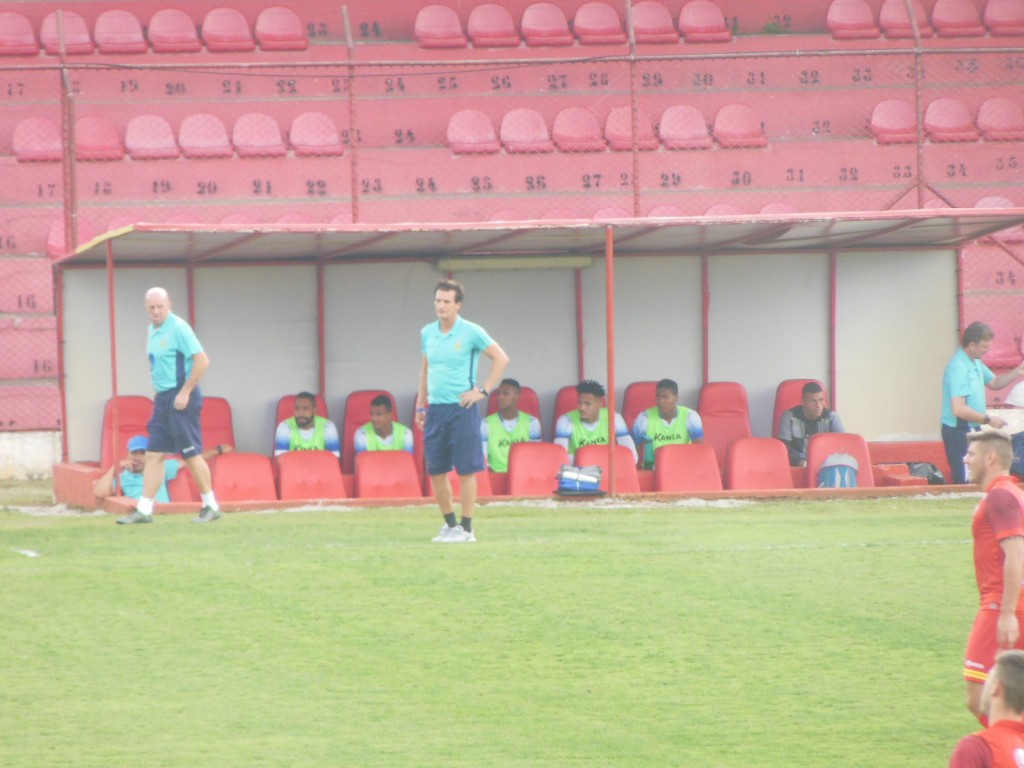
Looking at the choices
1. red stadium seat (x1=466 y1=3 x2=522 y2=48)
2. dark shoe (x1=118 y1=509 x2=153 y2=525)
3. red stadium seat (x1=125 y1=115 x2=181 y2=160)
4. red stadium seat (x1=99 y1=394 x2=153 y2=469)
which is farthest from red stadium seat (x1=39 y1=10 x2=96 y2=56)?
dark shoe (x1=118 y1=509 x2=153 y2=525)

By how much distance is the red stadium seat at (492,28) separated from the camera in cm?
2084

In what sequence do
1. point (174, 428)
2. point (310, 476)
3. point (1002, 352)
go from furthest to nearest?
1. point (1002, 352)
2. point (310, 476)
3. point (174, 428)

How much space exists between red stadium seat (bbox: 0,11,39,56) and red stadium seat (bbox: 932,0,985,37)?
40.5 ft

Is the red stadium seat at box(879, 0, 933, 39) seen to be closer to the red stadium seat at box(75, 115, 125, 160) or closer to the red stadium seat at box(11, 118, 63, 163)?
the red stadium seat at box(75, 115, 125, 160)

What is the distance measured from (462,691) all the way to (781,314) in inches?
396

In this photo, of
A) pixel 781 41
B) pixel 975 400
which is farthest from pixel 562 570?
pixel 781 41

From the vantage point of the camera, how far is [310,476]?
1386cm

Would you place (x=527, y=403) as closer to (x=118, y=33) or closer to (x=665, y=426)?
(x=665, y=426)

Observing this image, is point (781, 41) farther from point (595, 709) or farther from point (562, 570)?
point (595, 709)

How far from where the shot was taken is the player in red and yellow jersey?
17.7ft

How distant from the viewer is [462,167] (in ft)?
64.1

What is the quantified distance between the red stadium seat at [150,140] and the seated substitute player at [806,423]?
8.82m

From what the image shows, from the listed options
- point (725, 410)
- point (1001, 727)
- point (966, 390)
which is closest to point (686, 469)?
point (725, 410)

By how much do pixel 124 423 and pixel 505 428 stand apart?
3688mm
